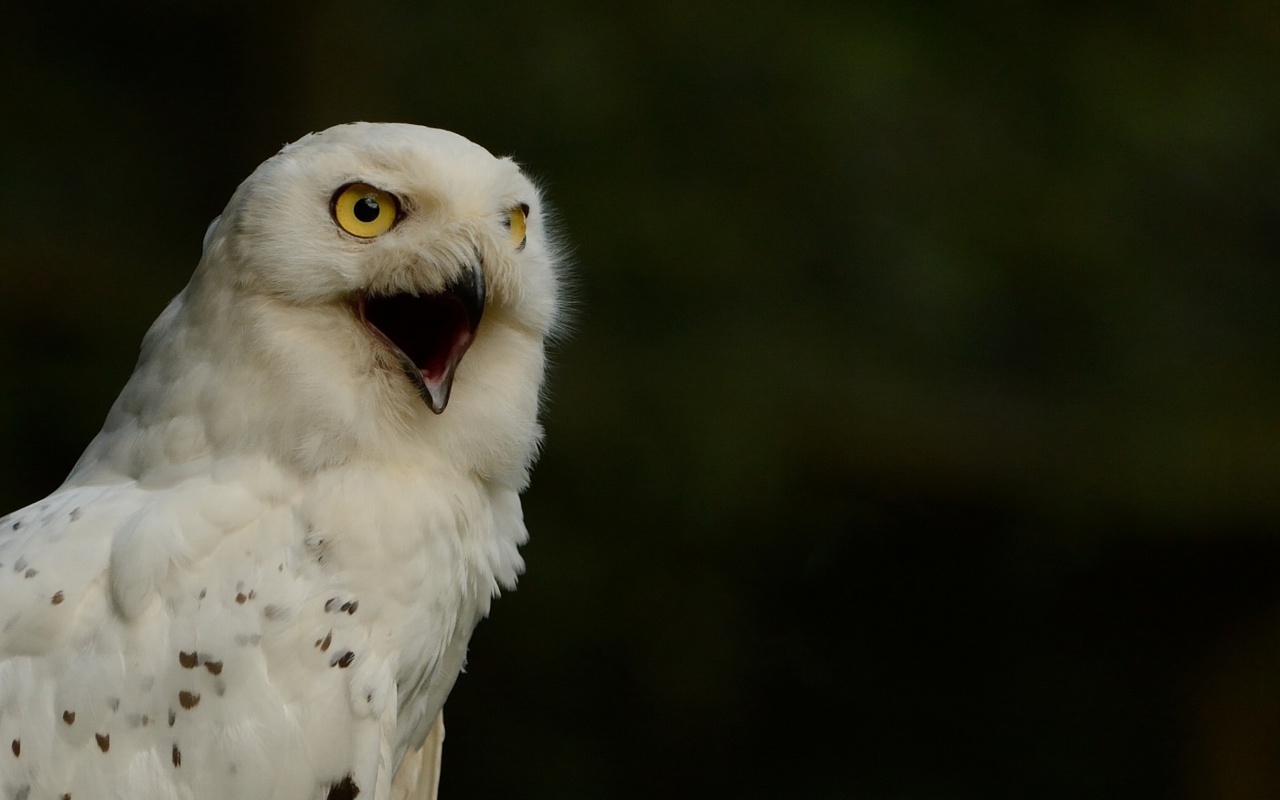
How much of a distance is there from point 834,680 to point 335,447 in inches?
110

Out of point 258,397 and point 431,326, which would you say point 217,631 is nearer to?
point 258,397

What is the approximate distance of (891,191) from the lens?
423 cm

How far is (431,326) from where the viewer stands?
66.9 inches

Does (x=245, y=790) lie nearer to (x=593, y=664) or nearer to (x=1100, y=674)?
(x=593, y=664)

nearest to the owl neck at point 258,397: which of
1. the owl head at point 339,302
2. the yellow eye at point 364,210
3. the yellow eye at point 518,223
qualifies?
the owl head at point 339,302

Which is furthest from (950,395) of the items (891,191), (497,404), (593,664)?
(497,404)

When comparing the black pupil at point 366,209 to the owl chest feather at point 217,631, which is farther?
the black pupil at point 366,209

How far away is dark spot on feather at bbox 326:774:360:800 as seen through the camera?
58.2 inches

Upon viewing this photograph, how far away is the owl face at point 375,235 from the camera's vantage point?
1.52 metres

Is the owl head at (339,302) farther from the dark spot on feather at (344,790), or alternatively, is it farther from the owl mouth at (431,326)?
the dark spot on feather at (344,790)

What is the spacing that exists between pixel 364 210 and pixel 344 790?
2.19 ft

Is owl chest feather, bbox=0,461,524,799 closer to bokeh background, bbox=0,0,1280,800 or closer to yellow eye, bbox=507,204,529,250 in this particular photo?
yellow eye, bbox=507,204,529,250

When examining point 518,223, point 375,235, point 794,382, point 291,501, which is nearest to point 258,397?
point 291,501

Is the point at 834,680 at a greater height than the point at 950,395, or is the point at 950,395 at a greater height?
the point at 950,395
